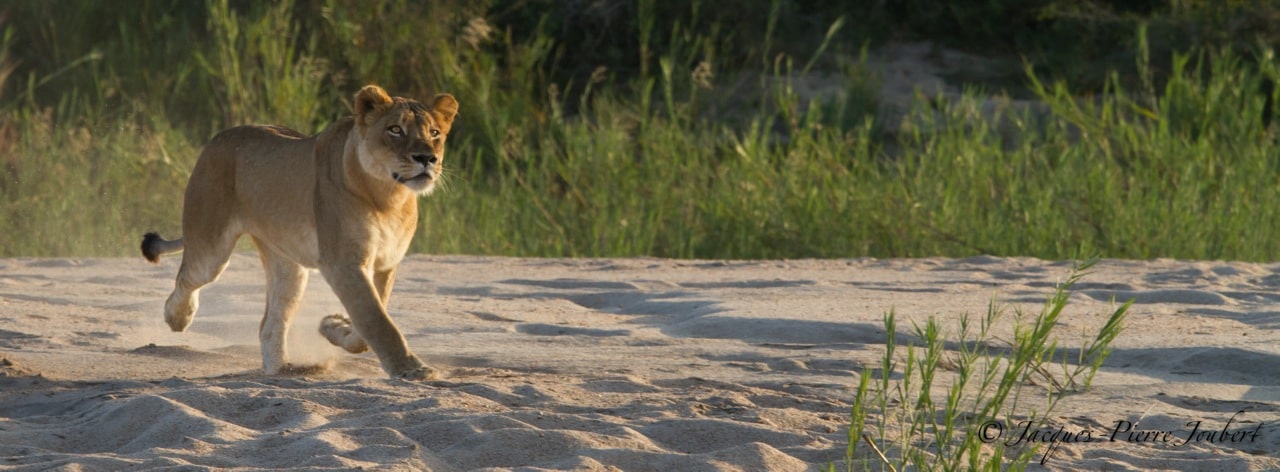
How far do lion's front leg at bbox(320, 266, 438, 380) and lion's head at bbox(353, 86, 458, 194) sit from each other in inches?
12.7

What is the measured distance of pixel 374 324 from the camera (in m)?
4.68

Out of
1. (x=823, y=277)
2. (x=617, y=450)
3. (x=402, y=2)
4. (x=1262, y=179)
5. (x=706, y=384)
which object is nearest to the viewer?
(x=617, y=450)

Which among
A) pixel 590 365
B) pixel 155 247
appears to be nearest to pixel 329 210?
pixel 590 365

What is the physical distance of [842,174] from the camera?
930 centimetres

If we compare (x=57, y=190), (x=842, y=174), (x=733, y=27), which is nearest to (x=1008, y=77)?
(x=733, y=27)

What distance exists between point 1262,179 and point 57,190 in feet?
23.3

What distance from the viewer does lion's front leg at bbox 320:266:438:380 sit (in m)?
4.64

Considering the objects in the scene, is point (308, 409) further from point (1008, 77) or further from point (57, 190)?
point (1008, 77)

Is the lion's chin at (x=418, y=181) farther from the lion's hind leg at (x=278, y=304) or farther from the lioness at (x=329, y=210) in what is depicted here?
the lion's hind leg at (x=278, y=304)

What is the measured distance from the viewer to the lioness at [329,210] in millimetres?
4727

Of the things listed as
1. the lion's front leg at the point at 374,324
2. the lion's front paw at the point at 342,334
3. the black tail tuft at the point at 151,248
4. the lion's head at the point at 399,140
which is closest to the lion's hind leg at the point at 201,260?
the lion's front paw at the point at 342,334

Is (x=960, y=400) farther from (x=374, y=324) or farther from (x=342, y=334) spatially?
(x=342, y=334)

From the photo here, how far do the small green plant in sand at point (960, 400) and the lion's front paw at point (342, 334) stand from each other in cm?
164

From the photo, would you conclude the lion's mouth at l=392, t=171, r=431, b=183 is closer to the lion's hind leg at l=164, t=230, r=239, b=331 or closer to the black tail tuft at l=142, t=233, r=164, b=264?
the lion's hind leg at l=164, t=230, r=239, b=331
